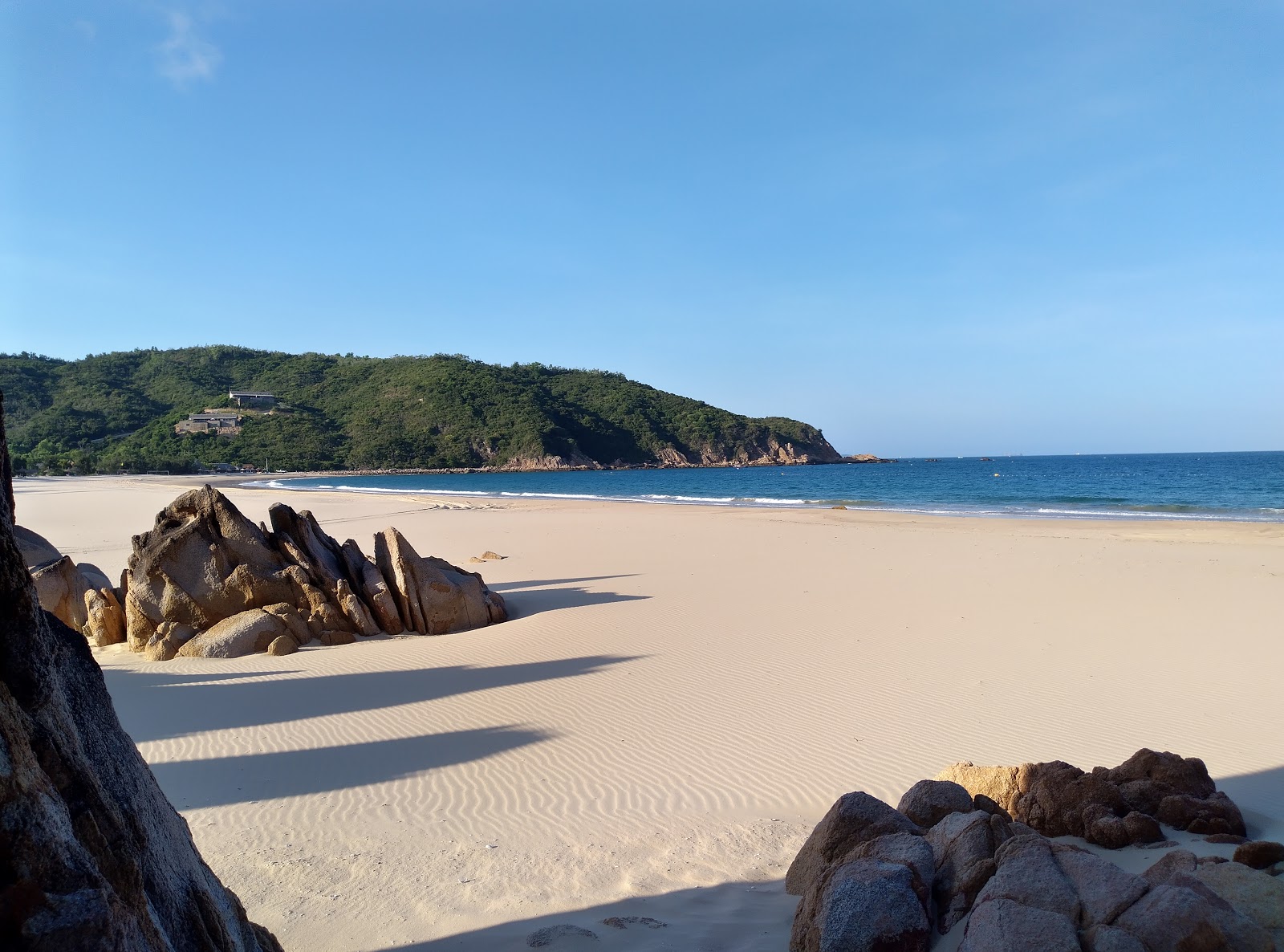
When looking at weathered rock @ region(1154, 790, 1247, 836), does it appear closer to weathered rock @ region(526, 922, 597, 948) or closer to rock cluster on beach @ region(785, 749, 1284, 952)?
rock cluster on beach @ region(785, 749, 1284, 952)

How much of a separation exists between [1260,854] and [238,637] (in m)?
10.5

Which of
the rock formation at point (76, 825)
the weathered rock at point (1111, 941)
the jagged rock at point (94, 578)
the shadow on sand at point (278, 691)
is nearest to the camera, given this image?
the rock formation at point (76, 825)

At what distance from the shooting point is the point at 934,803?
16.2 feet

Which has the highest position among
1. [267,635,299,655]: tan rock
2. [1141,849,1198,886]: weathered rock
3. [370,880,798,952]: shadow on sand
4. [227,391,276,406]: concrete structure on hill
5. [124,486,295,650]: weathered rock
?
[227,391,276,406]: concrete structure on hill

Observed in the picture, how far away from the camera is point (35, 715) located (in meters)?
2.56

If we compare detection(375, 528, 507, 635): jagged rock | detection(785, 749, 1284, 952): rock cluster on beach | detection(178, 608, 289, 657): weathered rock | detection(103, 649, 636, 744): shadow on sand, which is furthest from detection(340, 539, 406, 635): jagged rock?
detection(785, 749, 1284, 952): rock cluster on beach

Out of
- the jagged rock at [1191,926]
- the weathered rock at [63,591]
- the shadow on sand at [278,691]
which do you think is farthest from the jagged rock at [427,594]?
the jagged rock at [1191,926]

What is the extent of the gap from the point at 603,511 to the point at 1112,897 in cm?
3430

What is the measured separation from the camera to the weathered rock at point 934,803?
16.1ft

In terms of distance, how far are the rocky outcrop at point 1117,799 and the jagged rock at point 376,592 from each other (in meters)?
8.73

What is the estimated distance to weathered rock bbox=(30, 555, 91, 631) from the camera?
11547mm

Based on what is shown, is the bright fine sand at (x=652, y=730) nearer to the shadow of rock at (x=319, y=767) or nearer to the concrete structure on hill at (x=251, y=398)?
the shadow of rock at (x=319, y=767)

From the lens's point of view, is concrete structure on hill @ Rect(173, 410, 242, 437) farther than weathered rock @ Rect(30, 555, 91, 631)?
Yes

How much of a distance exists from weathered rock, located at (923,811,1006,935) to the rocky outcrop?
2.76 ft
